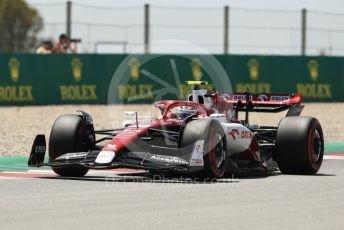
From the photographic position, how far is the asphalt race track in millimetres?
8375

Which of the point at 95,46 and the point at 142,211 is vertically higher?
the point at 95,46

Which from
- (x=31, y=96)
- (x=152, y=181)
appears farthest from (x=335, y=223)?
(x=31, y=96)

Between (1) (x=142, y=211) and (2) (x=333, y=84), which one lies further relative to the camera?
(2) (x=333, y=84)

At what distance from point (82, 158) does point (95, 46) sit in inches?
700

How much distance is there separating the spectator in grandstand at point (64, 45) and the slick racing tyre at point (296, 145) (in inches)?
632

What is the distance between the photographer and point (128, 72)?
94.3 feet

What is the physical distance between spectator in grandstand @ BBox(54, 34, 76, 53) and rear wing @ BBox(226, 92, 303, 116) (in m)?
14.7

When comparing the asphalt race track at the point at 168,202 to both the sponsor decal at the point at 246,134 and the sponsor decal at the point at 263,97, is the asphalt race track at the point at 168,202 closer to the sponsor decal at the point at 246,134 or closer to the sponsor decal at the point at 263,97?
the sponsor decal at the point at 246,134

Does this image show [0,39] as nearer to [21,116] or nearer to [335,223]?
[21,116]

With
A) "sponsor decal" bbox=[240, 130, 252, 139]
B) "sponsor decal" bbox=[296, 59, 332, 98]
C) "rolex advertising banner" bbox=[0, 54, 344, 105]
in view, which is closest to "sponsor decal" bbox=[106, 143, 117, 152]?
"sponsor decal" bbox=[240, 130, 252, 139]

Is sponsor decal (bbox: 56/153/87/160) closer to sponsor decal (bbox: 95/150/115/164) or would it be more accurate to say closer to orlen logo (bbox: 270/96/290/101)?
sponsor decal (bbox: 95/150/115/164)

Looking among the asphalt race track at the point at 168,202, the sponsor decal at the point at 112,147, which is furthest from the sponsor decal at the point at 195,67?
the sponsor decal at the point at 112,147

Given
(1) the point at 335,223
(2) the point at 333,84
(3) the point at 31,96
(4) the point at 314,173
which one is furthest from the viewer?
(2) the point at 333,84

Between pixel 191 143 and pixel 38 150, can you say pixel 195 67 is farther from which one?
pixel 191 143
